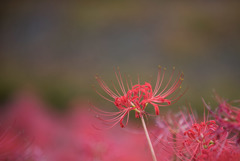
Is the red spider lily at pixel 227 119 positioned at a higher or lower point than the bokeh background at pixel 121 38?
lower

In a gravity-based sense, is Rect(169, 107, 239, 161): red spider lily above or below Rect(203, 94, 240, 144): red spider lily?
below

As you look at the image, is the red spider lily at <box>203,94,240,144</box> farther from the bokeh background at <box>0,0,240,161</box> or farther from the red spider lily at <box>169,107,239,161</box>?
the bokeh background at <box>0,0,240,161</box>

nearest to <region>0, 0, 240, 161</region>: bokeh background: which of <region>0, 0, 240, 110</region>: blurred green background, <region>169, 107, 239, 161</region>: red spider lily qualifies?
<region>0, 0, 240, 110</region>: blurred green background

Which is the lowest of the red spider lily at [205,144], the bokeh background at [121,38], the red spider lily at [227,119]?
the red spider lily at [205,144]

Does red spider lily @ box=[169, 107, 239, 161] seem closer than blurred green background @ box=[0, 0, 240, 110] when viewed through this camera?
Yes

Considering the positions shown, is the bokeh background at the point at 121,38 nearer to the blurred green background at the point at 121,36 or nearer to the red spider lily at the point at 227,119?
the blurred green background at the point at 121,36

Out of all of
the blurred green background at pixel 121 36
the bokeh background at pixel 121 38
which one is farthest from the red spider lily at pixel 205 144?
the blurred green background at pixel 121 36

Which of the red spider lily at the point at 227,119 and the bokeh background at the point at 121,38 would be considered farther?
the bokeh background at the point at 121,38

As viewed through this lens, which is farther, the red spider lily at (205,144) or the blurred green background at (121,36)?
the blurred green background at (121,36)

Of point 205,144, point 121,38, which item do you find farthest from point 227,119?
point 121,38

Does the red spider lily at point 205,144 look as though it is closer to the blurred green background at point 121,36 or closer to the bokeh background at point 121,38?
the bokeh background at point 121,38
